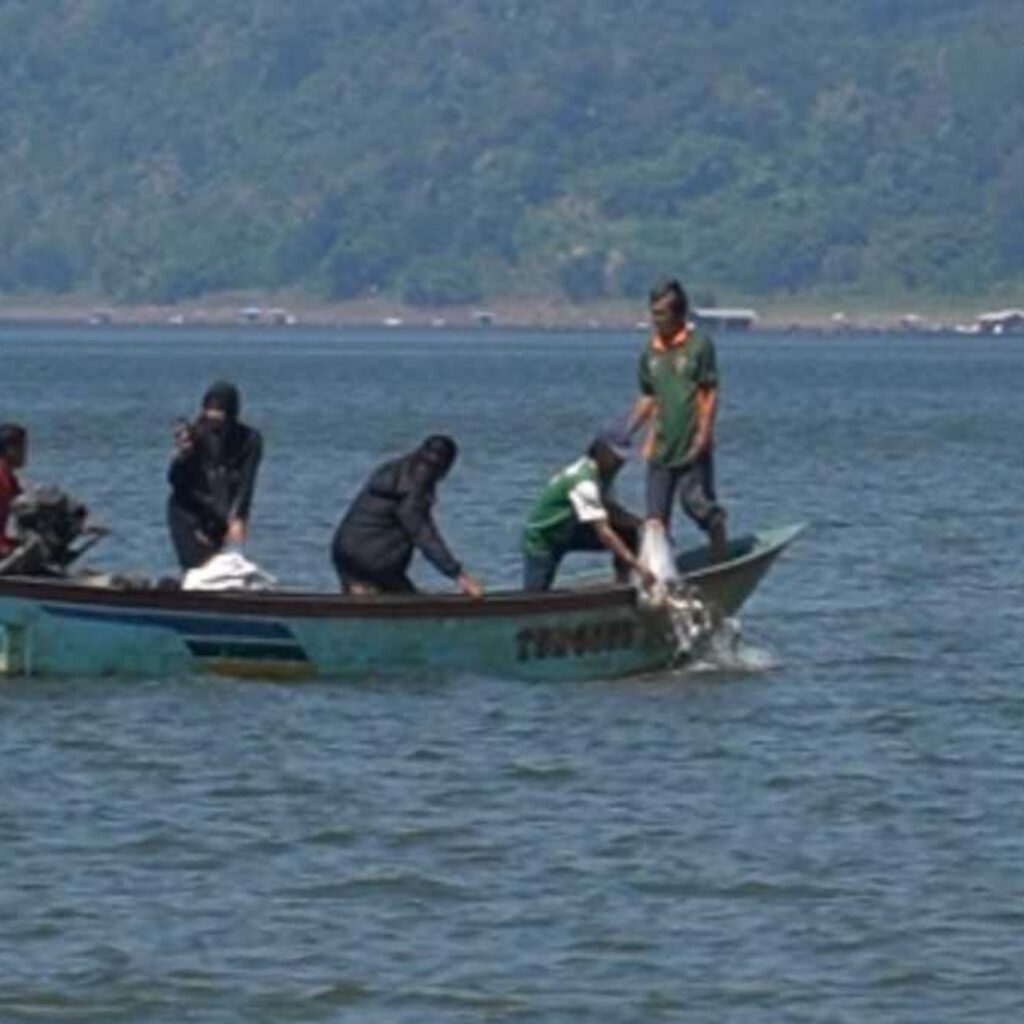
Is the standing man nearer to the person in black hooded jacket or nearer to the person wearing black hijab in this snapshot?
the person in black hooded jacket

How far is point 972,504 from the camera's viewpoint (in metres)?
52.1

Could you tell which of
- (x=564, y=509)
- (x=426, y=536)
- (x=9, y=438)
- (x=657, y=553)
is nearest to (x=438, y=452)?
(x=426, y=536)

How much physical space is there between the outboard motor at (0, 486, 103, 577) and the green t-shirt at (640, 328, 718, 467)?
312 centimetres

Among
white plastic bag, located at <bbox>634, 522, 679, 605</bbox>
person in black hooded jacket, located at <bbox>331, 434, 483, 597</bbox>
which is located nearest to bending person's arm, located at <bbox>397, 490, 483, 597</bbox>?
person in black hooded jacket, located at <bbox>331, 434, 483, 597</bbox>

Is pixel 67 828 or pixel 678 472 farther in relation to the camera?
pixel 678 472

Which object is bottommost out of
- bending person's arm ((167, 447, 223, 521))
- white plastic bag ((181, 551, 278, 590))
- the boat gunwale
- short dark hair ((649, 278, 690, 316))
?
the boat gunwale

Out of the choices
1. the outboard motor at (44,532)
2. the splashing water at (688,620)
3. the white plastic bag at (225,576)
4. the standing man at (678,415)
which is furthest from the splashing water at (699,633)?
the outboard motor at (44,532)

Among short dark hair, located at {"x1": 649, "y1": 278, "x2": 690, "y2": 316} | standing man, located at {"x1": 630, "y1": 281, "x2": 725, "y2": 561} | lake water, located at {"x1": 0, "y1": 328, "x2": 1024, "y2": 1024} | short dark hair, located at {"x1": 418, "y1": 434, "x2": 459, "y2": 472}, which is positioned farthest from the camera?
standing man, located at {"x1": 630, "y1": 281, "x2": 725, "y2": 561}

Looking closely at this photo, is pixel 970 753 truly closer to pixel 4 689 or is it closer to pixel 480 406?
pixel 4 689

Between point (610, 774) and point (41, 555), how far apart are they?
389 centimetres

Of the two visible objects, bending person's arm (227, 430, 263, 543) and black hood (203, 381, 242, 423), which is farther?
bending person's arm (227, 430, 263, 543)

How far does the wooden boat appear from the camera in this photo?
27.0m

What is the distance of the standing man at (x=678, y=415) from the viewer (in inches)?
1116

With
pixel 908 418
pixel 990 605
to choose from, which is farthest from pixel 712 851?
pixel 908 418
